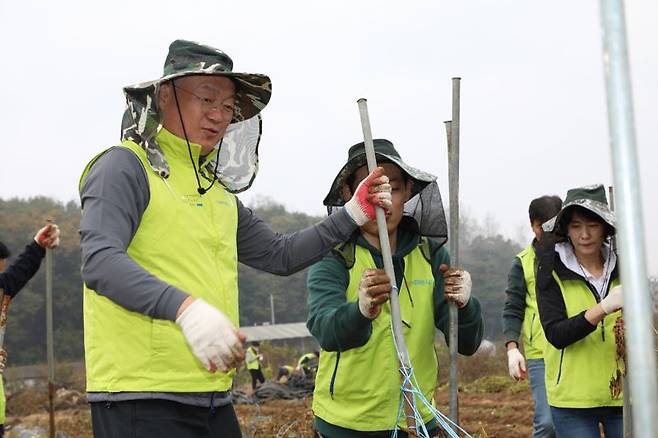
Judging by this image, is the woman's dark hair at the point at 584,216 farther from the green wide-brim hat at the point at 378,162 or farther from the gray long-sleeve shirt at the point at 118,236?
the gray long-sleeve shirt at the point at 118,236

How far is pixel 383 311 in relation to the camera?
332 cm

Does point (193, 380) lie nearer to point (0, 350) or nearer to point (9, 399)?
point (0, 350)

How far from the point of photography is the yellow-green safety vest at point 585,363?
12.3 ft

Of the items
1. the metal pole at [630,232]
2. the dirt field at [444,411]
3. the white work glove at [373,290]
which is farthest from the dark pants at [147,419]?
the dirt field at [444,411]

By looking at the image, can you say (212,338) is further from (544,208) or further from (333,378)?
(544,208)

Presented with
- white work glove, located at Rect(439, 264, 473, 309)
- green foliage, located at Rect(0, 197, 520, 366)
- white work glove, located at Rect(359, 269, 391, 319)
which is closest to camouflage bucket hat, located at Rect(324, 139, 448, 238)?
white work glove, located at Rect(439, 264, 473, 309)

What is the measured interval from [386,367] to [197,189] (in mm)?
1131

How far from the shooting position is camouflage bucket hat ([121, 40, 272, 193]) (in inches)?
102

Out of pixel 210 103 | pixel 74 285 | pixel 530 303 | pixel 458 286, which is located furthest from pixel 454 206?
pixel 74 285

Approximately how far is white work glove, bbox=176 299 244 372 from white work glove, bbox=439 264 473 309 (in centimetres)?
139

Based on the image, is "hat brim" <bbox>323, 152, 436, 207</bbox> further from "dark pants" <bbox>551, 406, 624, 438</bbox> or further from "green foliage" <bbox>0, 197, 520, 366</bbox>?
"green foliage" <bbox>0, 197, 520, 366</bbox>

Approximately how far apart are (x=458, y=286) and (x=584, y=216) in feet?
3.36

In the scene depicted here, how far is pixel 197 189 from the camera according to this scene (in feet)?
8.60

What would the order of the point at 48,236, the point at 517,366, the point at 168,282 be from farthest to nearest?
the point at 48,236, the point at 517,366, the point at 168,282
